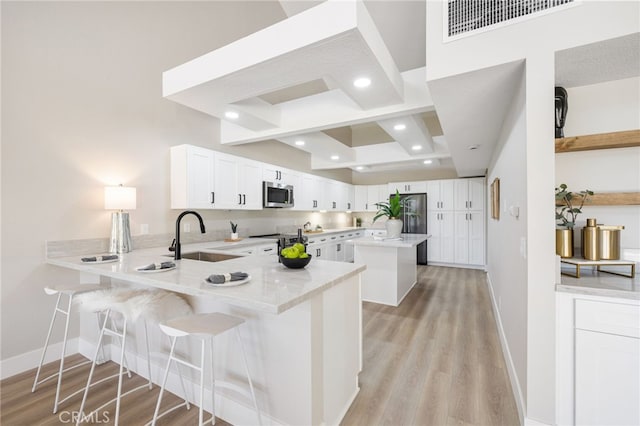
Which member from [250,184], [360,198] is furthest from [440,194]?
[250,184]

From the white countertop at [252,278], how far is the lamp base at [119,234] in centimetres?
42

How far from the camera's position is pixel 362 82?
2.30m

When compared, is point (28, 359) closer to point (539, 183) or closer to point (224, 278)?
point (224, 278)

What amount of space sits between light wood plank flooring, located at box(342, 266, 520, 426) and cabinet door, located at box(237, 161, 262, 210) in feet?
7.54

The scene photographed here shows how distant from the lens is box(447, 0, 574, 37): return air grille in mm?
1489

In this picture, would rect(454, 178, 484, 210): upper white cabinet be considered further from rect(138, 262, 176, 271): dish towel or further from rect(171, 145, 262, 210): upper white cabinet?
rect(138, 262, 176, 271): dish towel

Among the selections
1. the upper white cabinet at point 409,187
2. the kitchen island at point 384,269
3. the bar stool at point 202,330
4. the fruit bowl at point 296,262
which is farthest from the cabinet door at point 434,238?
the bar stool at point 202,330

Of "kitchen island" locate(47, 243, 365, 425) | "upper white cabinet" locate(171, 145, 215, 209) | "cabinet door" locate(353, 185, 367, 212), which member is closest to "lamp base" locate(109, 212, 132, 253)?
"upper white cabinet" locate(171, 145, 215, 209)

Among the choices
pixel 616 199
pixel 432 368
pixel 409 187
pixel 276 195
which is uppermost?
pixel 409 187

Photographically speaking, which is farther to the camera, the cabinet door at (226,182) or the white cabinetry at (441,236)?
the white cabinetry at (441,236)

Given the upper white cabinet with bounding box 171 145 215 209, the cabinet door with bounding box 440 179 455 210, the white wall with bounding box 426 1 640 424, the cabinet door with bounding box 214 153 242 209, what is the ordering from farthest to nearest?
the cabinet door with bounding box 440 179 455 210
the cabinet door with bounding box 214 153 242 209
the upper white cabinet with bounding box 171 145 215 209
the white wall with bounding box 426 1 640 424

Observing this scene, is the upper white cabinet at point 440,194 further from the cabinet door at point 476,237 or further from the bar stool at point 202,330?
the bar stool at point 202,330

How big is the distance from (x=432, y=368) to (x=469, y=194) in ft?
17.3

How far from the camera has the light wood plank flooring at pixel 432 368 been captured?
175 cm
